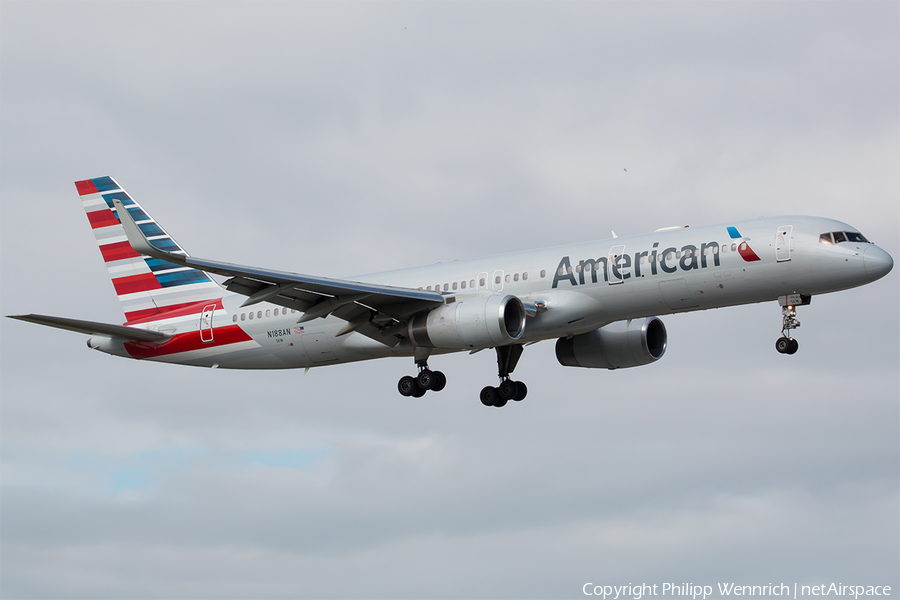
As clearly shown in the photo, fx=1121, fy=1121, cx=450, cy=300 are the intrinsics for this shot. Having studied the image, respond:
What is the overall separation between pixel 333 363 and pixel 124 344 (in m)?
8.59

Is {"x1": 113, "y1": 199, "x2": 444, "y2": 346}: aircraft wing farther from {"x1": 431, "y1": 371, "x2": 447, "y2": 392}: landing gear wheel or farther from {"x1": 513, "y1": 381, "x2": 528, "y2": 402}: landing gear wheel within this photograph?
{"x1": 513, "y1": 381, "x2": 528, "y2": 402}: landing gear wheel

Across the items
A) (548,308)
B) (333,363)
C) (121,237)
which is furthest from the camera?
(121,237)

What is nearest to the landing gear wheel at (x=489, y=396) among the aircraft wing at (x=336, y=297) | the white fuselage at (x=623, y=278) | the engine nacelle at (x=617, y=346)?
the engine nacelle at (x=617, y=346)

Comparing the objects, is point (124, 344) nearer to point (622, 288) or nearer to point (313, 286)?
point (313, 286)

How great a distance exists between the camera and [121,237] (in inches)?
1818

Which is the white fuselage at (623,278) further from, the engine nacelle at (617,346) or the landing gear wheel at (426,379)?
the engine nacelle at (617,346)

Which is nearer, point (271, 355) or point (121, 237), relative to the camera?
point (271, 355)

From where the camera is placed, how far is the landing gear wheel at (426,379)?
3866 cm

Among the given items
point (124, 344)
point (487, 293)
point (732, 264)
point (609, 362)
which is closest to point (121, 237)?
point (124, 344)

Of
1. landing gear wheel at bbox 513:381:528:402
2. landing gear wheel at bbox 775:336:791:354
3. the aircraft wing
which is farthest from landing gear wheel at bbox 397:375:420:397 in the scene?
landing gear wheel at bbox 775:336:791:354

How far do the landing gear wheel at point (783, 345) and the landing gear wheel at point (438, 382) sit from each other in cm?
1154

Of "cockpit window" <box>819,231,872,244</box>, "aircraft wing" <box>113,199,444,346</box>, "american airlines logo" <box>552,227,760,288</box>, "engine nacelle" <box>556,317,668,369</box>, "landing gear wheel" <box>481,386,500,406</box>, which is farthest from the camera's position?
"landing gear wheel" <box>481,386,500,406</box>

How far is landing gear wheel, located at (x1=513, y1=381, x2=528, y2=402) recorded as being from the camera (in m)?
41.6

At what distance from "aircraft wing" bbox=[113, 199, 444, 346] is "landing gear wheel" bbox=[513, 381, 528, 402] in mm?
5973
